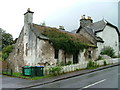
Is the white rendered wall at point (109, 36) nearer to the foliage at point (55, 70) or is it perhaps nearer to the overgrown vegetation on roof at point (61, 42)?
the overgrown vegetation on roof at point (61, 42)

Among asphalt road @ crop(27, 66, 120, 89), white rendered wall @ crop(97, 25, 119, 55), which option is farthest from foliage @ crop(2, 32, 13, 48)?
asphalt road @ crop(27, 66, 120, 89)

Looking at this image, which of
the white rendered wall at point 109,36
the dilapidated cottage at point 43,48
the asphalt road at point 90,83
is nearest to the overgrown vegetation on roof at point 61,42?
the dilapidated cottage at point 43,48

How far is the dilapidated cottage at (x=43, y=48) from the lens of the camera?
66.0 feet

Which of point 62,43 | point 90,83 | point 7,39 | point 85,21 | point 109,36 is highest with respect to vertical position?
point 85,21

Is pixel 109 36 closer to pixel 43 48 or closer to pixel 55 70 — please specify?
pixel 43 48

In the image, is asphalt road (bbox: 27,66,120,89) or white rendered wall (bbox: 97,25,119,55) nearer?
asphalt road (bbox: 27,66,120,89)

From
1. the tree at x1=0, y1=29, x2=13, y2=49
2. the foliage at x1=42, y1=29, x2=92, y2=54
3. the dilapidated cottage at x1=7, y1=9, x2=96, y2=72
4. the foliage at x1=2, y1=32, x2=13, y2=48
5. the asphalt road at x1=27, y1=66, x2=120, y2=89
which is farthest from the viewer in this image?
the foliage at x1=2, y1=32, x2=13, y2=48

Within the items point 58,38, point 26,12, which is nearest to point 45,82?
point 58,38

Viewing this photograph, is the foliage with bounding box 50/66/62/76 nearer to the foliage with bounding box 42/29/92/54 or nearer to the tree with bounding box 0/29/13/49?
the foliage with bounding box 42/29/92/54

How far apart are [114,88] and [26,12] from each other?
1601 cm

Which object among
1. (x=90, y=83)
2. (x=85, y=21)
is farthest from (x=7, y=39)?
(x=90, y=83)

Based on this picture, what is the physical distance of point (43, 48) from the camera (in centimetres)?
2016

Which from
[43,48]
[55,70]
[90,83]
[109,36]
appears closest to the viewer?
[90,83]

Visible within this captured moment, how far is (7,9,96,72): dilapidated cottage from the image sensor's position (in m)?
20.1
